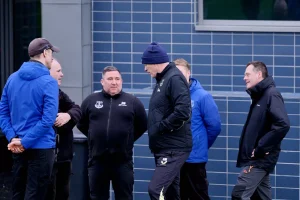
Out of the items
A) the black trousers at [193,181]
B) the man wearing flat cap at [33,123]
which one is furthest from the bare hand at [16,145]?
the black trousers at [193,181]

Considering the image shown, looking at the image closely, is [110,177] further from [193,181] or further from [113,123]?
[193,181]

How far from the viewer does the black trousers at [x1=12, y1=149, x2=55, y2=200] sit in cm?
838


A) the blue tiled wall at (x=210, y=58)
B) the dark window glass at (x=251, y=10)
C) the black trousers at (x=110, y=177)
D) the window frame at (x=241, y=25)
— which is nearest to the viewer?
the black trousers at (x=110, y=177)

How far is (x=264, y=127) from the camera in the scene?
8711mm

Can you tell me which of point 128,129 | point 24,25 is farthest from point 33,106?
point 24,25

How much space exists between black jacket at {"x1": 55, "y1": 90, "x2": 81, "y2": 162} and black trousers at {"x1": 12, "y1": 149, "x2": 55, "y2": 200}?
63 cm

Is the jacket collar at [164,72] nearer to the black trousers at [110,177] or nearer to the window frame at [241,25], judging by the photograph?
the black trousers at [110,177]

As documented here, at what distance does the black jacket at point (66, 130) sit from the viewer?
30.0 ft

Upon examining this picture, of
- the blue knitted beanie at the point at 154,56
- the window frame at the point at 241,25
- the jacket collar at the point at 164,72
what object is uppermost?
the window frame at the point at 241,25

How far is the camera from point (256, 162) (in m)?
8.73

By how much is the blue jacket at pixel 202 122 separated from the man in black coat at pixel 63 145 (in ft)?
4.05

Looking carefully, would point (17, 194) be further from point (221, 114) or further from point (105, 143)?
point (221, 114)

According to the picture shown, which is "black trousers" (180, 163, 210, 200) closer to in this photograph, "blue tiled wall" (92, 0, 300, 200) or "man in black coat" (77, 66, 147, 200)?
"man in black coat" (77, 66, 147, 200)

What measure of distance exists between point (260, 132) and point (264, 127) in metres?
0.06
